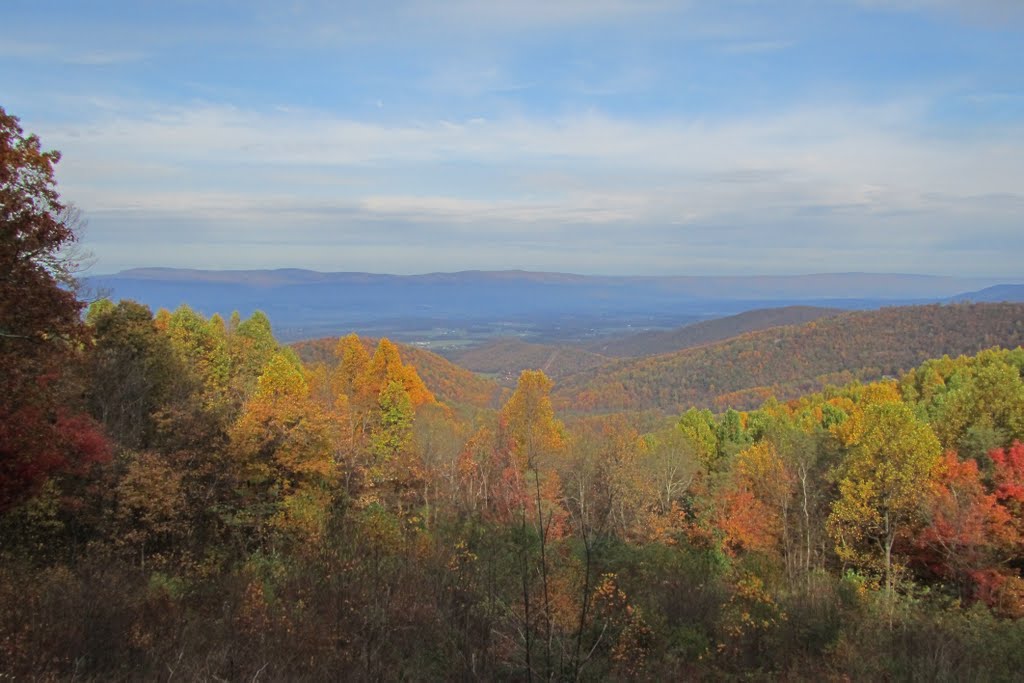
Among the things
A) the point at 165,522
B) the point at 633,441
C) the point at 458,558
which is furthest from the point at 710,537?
the point at 165,522

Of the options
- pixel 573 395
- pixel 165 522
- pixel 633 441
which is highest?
pixel 165 522

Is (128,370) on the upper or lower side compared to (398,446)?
upper

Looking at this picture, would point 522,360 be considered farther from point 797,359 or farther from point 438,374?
point 438,374

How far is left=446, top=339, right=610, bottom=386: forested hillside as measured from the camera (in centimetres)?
16462

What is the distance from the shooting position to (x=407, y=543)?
39.1 ft

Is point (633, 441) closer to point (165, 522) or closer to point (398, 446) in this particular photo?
point (398, 446)

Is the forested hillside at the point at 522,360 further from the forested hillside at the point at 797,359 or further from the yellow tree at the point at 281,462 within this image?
the yellow tree at the point at 281,462

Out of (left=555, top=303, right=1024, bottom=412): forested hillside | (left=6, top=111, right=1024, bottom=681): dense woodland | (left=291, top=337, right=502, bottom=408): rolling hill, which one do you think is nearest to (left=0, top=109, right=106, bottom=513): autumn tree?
(left=6, top=111, right=1024, bottom=681): dense woodland

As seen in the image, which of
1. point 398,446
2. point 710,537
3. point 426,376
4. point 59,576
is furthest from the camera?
point 426,376

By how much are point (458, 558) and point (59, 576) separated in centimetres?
584

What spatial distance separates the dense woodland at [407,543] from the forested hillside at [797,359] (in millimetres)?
82753

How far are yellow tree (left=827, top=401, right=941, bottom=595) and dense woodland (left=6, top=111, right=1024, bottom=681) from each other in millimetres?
94

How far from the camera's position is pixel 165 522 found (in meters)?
13.4

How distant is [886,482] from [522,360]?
517 ft
